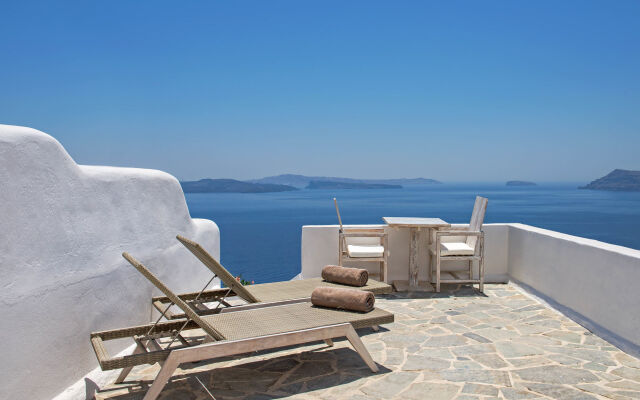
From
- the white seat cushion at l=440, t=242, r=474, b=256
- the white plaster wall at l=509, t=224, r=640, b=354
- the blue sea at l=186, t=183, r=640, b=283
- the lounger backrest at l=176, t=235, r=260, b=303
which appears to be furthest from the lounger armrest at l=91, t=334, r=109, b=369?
the blue sea at l=186, t=183, r=640, b=283

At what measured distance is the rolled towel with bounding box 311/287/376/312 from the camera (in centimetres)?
409

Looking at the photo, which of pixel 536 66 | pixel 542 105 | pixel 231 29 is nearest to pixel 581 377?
pixel 231 29

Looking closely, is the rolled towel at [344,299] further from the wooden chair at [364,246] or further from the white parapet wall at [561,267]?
the white parapet wall at [561,267]

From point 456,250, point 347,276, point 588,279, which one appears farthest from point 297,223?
point 588,279

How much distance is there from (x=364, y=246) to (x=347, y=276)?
1.89 m

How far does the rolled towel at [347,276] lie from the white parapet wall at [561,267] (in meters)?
1.87

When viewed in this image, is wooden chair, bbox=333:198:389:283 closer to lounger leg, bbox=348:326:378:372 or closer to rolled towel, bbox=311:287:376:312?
rolled towel, bbox=311:287:376:312

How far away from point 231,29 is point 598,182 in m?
81.9

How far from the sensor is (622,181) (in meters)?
86.1

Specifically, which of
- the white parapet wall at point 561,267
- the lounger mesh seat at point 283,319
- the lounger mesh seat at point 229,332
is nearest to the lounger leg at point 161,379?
the lounger mesh seat at point 229,332

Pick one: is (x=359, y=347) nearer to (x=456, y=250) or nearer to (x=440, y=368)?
(x=440, y=368)

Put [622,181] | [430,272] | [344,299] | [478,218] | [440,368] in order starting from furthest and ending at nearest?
[622,181], [430,272], [478,218], [344,299], [440,368]

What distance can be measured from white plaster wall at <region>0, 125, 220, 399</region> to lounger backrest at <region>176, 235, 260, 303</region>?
0.69 metres

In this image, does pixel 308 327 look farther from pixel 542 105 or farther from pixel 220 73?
pixel 542 105
